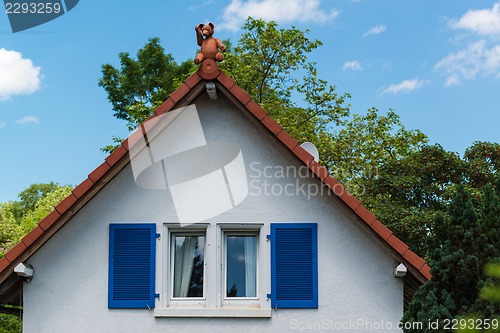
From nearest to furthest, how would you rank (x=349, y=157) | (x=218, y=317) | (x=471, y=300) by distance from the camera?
(x=471, y=300)
(x=218, y=317)
(x=349, y=157)

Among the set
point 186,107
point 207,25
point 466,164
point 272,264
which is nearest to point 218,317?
point 272,264

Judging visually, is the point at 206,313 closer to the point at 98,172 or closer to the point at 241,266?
the point at 241,266

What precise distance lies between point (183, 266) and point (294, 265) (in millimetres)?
1481

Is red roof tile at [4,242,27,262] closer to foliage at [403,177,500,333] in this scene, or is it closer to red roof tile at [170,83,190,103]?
red roof tile at [170,83,190,103]

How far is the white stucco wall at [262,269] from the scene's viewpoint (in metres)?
8.37

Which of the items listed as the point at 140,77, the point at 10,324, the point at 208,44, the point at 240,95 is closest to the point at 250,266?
the point at 240,95

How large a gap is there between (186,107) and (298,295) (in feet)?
9.44

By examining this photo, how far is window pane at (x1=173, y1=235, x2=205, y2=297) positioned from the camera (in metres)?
8.60

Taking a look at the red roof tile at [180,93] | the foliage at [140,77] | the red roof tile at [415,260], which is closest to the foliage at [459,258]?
the red roof tile at [415,260]

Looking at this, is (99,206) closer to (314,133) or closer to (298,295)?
(298,295)

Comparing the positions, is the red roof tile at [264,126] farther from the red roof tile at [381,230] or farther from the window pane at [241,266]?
the window pane at [241,266]

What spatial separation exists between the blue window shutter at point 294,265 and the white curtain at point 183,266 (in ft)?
3.61

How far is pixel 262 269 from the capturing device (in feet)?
28.0

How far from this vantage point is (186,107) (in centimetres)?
858
